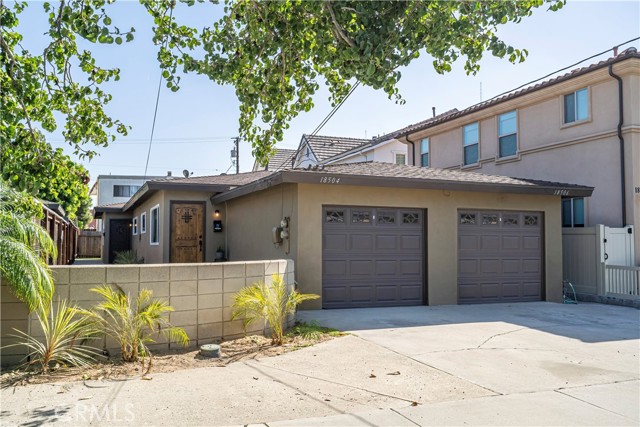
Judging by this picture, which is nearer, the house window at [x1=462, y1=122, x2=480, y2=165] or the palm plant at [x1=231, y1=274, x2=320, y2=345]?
the palm plant at [x1=231, y1=274, x2=320, y2=345]

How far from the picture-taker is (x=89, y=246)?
31.4 meters

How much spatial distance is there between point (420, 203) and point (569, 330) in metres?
3.90

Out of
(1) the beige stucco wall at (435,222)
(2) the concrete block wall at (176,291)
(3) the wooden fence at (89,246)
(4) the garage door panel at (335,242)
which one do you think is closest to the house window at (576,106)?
(1) the beige stucco wall at (435,222)

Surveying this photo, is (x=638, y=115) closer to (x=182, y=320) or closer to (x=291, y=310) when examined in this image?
(x=291, y=310)

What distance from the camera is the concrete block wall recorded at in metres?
5.40

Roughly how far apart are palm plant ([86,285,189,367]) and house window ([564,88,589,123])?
12.5 m

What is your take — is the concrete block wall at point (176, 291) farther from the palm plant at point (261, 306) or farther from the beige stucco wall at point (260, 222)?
the beige stucco wall at point (260, 222)

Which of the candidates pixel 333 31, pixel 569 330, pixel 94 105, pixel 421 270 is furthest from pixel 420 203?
pixel 94 105

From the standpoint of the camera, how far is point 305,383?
5.09 metres

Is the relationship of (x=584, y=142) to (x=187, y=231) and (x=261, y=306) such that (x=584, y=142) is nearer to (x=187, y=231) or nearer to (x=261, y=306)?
(x=261, y=306)

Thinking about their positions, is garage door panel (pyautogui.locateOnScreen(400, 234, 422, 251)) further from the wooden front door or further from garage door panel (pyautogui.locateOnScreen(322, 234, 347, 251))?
the wooden front door

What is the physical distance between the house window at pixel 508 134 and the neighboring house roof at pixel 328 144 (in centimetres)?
935

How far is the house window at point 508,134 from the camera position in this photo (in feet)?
52.5

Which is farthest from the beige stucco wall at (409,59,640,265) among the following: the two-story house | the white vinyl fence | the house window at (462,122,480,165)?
the two-story house
